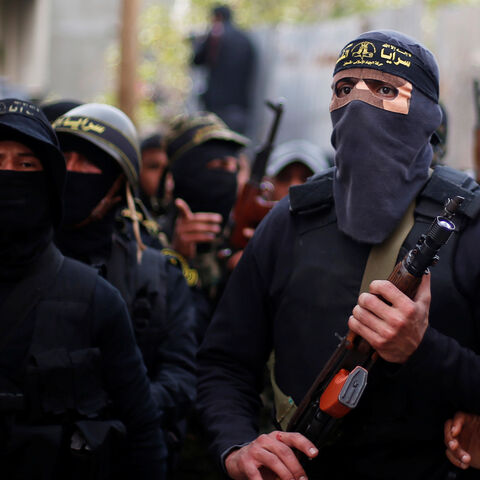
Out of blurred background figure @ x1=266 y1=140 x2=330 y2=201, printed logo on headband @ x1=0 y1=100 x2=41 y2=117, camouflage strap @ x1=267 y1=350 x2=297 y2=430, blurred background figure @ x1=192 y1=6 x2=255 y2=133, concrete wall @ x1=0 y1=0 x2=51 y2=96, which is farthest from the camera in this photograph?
concrete wall @ x1=0 y1=0 x2=51 y2=96

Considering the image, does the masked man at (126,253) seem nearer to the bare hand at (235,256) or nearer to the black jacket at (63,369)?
the black jacket at (63,369)

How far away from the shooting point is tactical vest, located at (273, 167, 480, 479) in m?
2.05

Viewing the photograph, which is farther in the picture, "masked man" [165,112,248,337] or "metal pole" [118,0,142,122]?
"metal pole" [118,0,142,122]

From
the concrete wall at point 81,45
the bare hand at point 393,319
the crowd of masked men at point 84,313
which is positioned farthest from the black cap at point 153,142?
the concrete wall at point 81,45

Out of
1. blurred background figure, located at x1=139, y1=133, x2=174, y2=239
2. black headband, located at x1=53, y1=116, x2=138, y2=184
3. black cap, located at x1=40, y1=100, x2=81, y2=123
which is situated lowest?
blurred background figure, located at x1=139, y1=133, x2=174, y2=239

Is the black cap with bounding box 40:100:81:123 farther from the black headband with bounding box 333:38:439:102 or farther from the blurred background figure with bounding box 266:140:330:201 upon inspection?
the black headband with bounding box 333:38:439:102

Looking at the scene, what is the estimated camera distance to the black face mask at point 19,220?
2.55 m

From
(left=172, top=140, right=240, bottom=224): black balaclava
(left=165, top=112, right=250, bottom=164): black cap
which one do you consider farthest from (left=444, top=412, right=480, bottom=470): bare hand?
(left=165, top=112, right=250, bottom=164): black cap

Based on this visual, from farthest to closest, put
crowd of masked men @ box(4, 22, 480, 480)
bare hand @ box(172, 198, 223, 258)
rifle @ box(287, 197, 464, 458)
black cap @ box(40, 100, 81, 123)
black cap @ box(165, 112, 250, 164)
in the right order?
black cap @ box(165, 112, 250, 164) < bare hand @ box(172, 198, 223, 258) < black cap @ box(40, 100, 81, 123) < crowd of masked men @ box(4, 22, 480, 480) < rifle @ box(287, 197, 464, 458)

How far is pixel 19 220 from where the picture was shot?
2555mm

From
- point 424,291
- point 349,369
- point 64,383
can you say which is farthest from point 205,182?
point 424,291

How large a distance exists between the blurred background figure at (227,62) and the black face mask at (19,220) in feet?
27.6

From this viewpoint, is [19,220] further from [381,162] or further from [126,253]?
[381,162]

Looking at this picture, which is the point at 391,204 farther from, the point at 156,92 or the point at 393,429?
the point at 156,92
